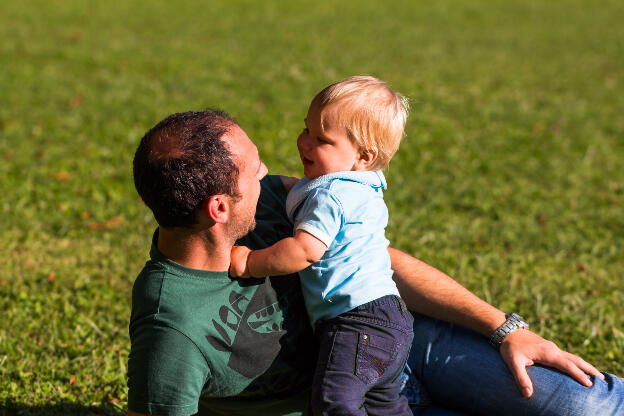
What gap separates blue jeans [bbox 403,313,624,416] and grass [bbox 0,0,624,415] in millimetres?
1738

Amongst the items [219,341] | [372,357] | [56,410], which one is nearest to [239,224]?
[219,341]

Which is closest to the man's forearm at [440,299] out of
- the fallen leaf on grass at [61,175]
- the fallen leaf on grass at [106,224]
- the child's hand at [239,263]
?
the child's hand at [239,263]

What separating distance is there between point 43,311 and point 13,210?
2.14 meters

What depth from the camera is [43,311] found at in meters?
5.03

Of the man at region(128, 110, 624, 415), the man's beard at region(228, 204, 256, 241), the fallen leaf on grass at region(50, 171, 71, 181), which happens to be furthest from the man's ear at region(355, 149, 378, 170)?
the fallen leaf on grass at region(50, 171, 71, 181)

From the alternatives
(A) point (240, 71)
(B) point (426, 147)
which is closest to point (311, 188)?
(B) point (426, 147)

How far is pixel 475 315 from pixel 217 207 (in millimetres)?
1263

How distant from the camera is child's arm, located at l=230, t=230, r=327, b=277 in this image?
8.76 feet

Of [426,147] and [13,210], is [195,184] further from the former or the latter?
[426,147]

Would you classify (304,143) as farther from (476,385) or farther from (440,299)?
(476,385)

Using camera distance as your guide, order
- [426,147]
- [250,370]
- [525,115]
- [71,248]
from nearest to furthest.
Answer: [250,370]
[71,248]
[426,147]
[525,115]

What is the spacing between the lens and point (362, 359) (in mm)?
2734

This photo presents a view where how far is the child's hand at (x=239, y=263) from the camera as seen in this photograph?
8.95 feet

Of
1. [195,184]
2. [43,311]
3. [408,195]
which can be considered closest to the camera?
[195,184]
